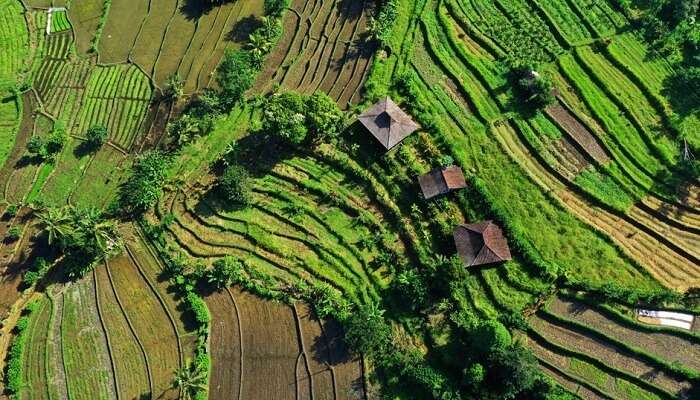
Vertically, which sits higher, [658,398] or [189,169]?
[189,169]

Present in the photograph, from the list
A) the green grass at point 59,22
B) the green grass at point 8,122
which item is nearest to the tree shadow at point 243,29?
the green grass at point 59,22

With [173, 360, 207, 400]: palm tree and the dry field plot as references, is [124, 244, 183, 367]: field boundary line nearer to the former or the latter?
[173, 360, 207, 400]: palm tree

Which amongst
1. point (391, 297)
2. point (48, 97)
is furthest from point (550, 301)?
point (48, 97)

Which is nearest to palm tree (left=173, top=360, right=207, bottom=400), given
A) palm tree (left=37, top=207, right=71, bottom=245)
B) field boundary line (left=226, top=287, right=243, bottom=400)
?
field boundary line (left=226, top=287, right=243, bottom=400)

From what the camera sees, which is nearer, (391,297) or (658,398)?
(658,398)

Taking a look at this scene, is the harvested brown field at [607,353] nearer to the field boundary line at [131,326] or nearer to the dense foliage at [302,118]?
the dense foliage at [302,118]

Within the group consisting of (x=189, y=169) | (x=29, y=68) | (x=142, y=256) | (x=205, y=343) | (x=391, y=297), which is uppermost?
(x=29, y=68)

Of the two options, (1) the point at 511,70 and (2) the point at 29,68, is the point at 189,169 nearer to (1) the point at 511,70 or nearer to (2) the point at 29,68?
(2) the point at 29,68
